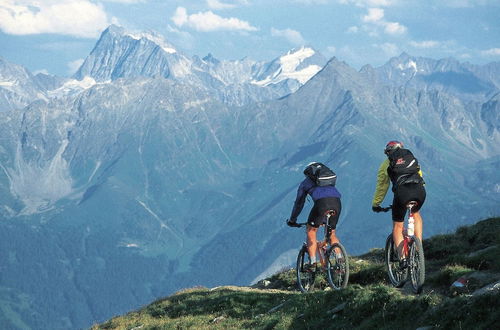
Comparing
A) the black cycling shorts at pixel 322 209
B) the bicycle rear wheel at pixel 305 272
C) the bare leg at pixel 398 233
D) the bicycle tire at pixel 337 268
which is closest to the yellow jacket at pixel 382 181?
the bare leg at pixel 398 233

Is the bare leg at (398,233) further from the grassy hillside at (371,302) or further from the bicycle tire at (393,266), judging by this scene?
the grassy hillside at (371,302)

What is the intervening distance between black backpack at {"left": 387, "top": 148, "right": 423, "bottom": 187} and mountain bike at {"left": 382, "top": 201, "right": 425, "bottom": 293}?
0.70 meters

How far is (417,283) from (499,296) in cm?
489

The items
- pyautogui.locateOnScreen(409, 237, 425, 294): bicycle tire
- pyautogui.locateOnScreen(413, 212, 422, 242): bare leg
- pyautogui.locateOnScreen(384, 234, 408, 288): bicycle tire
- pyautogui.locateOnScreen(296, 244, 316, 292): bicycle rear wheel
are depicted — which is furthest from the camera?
pyautogui.locateOnScreen(296, 244, 316, 292): bicycle rear wheel

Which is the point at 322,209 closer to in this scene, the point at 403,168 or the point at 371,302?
the point at 403,168

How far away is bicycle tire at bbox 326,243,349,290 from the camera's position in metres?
19.6

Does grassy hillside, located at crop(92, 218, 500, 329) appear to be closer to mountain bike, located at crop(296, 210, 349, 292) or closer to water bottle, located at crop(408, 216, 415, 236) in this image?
mountain bike, located at crop(296, 210, 349, 292)

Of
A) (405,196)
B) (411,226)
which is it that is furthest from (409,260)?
(405,196)

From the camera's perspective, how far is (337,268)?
20141mm

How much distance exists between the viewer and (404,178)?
17.8 meters

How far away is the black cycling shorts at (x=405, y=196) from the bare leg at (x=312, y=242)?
328 cm

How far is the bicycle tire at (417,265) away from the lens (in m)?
16.8

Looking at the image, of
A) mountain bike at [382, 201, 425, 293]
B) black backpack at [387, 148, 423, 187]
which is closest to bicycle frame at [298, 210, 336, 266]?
mountain bike at [382, 201, 425, 293]

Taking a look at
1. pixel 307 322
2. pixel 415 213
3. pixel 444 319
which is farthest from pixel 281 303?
pixel 444 319
